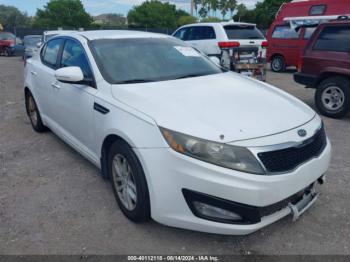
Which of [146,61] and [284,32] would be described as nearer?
[146,61]

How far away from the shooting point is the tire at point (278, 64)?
521 inches

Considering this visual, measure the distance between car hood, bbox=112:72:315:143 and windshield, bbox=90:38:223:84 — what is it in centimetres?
20

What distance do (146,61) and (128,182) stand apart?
134 cm

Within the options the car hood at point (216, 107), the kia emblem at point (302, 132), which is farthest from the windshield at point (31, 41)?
the kia emblem at point (302, 132)

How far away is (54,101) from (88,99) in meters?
1.10

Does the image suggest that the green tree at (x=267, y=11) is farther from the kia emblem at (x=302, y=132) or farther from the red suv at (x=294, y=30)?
the kia emblem at (x=302, y=132)

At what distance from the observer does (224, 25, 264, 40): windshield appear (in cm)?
1014

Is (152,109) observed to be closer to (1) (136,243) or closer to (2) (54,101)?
(1) (136,243)

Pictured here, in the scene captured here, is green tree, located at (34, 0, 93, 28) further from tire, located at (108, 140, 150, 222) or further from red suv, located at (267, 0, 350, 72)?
tire, located at (108, 140, 150, 222)

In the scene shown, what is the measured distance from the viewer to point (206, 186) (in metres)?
2.35

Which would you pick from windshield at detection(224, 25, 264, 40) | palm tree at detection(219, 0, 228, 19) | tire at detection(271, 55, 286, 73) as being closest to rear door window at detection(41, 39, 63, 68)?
windshield at detection(224, 25, 264, 40)

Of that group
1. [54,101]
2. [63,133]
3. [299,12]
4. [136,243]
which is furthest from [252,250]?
[299,12]

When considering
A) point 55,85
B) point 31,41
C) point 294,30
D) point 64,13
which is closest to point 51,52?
point 55,85

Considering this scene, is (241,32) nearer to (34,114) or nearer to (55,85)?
(34,114)
